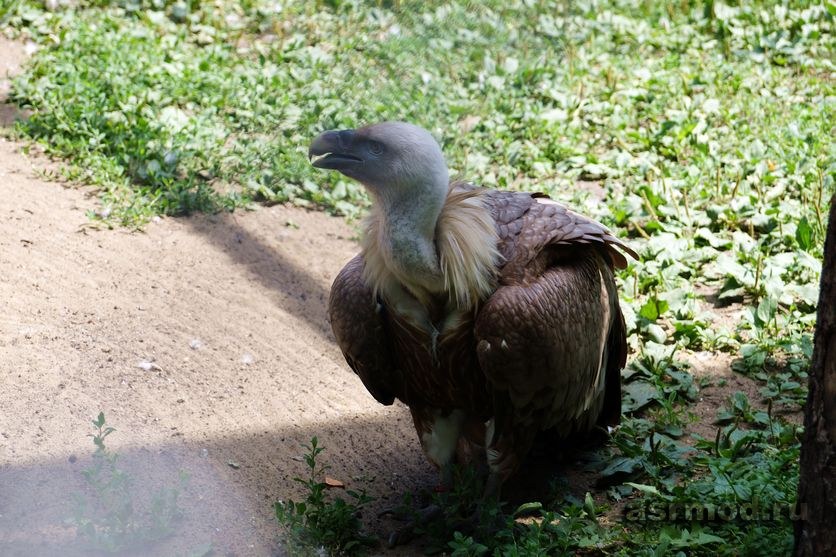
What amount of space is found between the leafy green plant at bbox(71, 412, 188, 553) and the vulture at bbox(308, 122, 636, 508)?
0.90 m

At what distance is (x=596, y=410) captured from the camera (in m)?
4.38

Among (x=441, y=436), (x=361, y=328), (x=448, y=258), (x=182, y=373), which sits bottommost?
(x=182, y=373)

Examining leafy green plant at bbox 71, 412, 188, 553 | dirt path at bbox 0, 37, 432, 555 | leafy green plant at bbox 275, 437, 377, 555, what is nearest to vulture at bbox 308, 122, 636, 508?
leafy green plant at bbox 275, 437, 377, 555

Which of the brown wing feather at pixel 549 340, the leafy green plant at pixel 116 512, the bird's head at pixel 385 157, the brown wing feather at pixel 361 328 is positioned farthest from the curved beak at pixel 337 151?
the leafy green plant at pixel 116 512

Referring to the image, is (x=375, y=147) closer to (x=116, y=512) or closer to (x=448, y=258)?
(x=448, y=258)

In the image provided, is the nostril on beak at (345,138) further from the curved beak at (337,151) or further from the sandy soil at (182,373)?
the sandy soil at (182,373)

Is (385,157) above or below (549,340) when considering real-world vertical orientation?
above

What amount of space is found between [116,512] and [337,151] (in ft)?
4.87

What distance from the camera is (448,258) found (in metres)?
3.66

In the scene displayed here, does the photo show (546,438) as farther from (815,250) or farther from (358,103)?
(358,103)

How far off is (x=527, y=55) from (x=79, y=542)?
5939 mm

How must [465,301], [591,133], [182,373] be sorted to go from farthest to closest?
[591,133], [182,373], [465,301]

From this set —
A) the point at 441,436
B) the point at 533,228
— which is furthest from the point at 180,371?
the point at 533,228

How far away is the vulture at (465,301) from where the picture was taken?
143 inches
